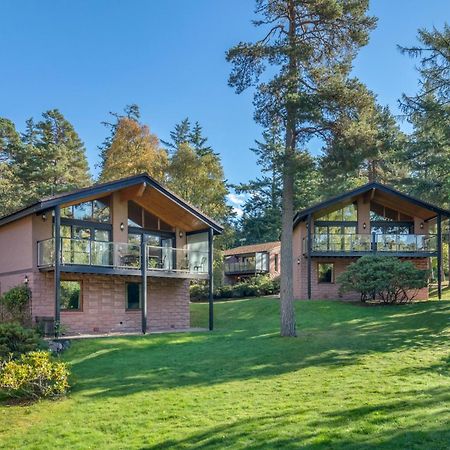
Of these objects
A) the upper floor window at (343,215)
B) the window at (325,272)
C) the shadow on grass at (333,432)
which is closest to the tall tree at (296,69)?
the shadow on grass at (333,432)

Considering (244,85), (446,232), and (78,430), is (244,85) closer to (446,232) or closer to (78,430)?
(78,430)

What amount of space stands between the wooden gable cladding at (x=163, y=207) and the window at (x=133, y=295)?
3.21m

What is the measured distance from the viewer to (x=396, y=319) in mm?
19594

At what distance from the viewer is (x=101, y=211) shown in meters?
20.7

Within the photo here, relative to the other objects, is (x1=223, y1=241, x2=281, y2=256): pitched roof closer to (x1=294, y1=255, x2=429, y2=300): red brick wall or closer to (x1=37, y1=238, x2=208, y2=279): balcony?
(x1=294, y1=255, x2=429, y2=300): red brick wall

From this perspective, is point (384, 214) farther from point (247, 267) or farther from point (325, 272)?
point (247, 267)

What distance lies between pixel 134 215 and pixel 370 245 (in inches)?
507

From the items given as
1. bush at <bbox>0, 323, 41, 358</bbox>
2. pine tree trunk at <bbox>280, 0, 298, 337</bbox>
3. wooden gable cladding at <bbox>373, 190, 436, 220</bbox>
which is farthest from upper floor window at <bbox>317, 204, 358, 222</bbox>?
bush at <bbox>0, 323, 41, 358</bbox>

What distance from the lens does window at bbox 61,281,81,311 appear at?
1950 cm

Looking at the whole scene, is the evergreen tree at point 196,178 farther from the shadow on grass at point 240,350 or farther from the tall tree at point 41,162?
the shadow on grass at point 240,350

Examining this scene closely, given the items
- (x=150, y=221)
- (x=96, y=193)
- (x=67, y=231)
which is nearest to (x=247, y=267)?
(x=150, y=221)

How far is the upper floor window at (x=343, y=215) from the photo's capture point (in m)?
28.7

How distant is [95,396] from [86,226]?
35.0 ft

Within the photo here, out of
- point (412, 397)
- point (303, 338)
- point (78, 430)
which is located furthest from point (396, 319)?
→ point (78, 430)
